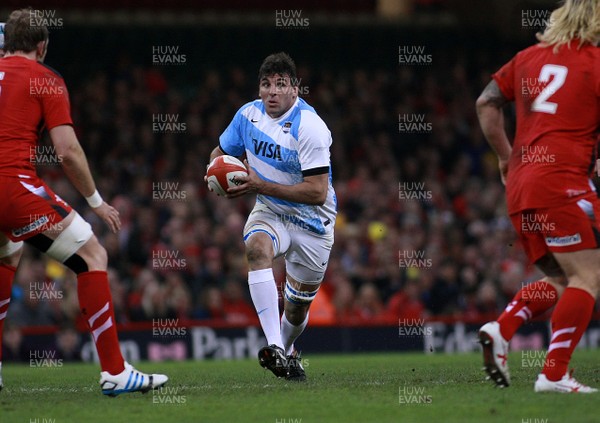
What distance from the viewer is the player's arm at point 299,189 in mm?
8227

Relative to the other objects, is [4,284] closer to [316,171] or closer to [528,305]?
[316,171]

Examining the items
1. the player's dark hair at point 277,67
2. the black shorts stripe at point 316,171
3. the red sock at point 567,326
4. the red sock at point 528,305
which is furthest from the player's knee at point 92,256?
the red sock at point 567,326

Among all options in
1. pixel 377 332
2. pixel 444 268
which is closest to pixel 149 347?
pixel 377 332

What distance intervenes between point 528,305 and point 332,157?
1337 centimetres

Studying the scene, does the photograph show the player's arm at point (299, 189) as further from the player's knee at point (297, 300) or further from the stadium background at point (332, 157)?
the stadium background at point (332, 157)

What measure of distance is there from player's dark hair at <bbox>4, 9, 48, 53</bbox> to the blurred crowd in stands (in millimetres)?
7206

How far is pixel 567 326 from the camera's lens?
6.69 meters

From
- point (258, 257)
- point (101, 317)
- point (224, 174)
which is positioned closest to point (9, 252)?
point (101, 317)

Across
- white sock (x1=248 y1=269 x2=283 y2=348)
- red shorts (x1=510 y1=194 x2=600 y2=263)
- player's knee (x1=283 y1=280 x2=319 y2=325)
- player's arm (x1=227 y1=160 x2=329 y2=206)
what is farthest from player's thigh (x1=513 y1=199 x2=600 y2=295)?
player's knee (x1=283 y1=280 x2=319 y2=325)

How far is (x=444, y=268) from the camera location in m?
17.3

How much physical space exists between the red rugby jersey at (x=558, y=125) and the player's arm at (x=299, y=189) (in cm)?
183

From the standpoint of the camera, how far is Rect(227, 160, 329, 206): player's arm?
8.23m

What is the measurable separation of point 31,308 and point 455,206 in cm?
828

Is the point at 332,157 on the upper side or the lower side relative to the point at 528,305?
upper
